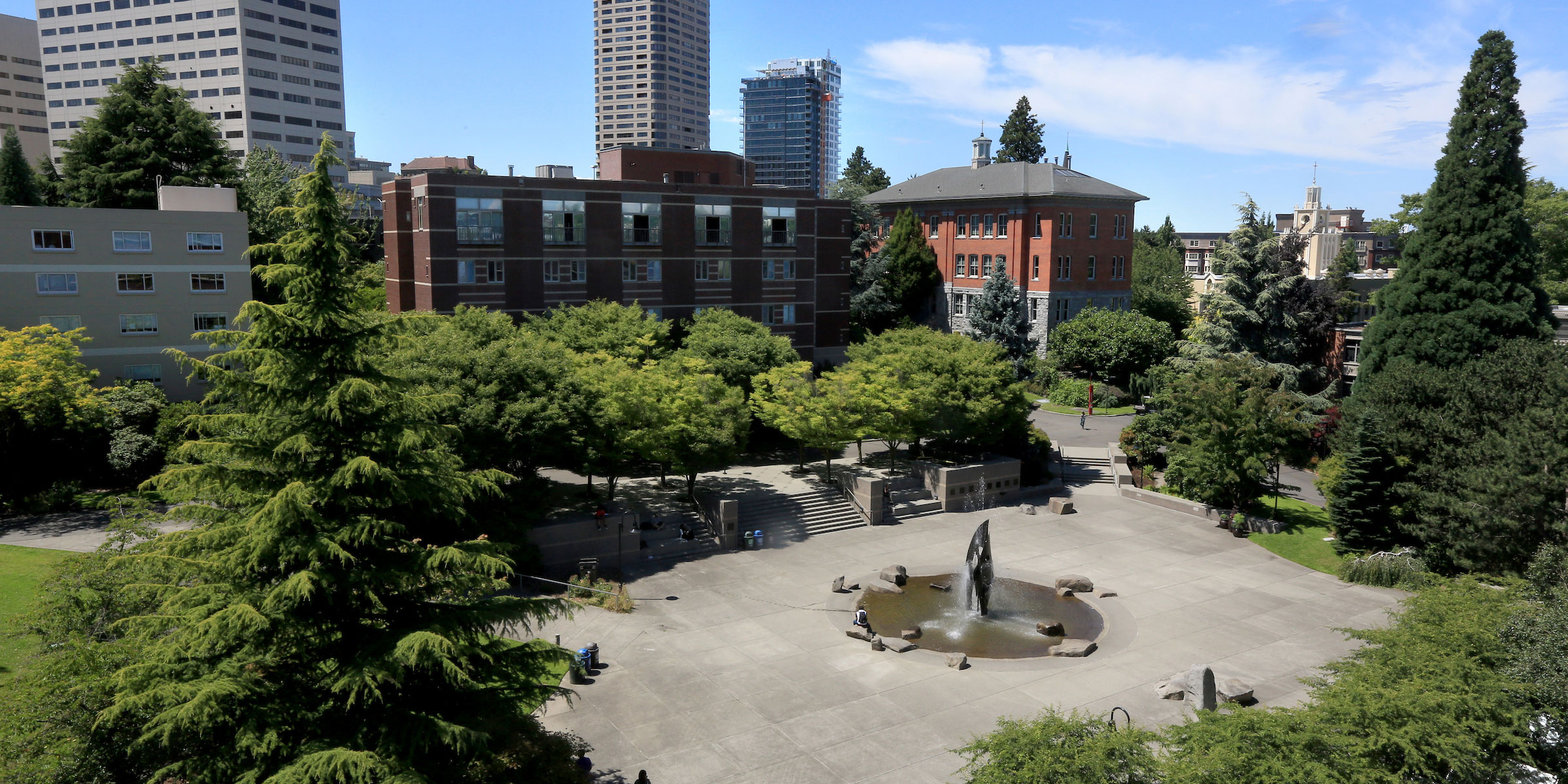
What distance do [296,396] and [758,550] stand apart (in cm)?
2296

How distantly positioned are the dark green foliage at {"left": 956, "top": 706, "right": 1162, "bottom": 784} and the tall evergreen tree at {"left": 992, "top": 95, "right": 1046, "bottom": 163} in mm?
83507

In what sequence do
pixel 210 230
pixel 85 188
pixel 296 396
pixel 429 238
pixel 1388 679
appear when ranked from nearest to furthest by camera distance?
pixel 296 396 < pixel 1388 679 < pixel 210 230 < pixel 429 238 < pixel 85 188

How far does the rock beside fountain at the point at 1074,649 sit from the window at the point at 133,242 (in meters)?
40.1

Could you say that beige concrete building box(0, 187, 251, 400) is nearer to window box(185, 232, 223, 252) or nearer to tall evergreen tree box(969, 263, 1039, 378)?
window box(185, 232, 223, 252)

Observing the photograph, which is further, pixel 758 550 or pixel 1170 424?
pixel 1170 424

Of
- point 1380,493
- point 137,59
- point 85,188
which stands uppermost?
point 137,59

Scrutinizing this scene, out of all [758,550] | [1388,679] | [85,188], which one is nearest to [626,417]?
[758,550]

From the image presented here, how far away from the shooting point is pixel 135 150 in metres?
53.8

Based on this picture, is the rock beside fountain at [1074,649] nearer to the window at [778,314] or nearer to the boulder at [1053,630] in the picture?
the boulder at [1053,630]

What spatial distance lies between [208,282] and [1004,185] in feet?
175

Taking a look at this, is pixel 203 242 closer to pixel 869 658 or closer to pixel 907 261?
pixel 869 658

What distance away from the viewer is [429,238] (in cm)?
4706

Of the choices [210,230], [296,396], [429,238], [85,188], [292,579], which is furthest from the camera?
[85,188]

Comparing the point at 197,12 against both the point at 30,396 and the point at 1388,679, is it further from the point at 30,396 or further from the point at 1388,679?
the point at 1388,679
